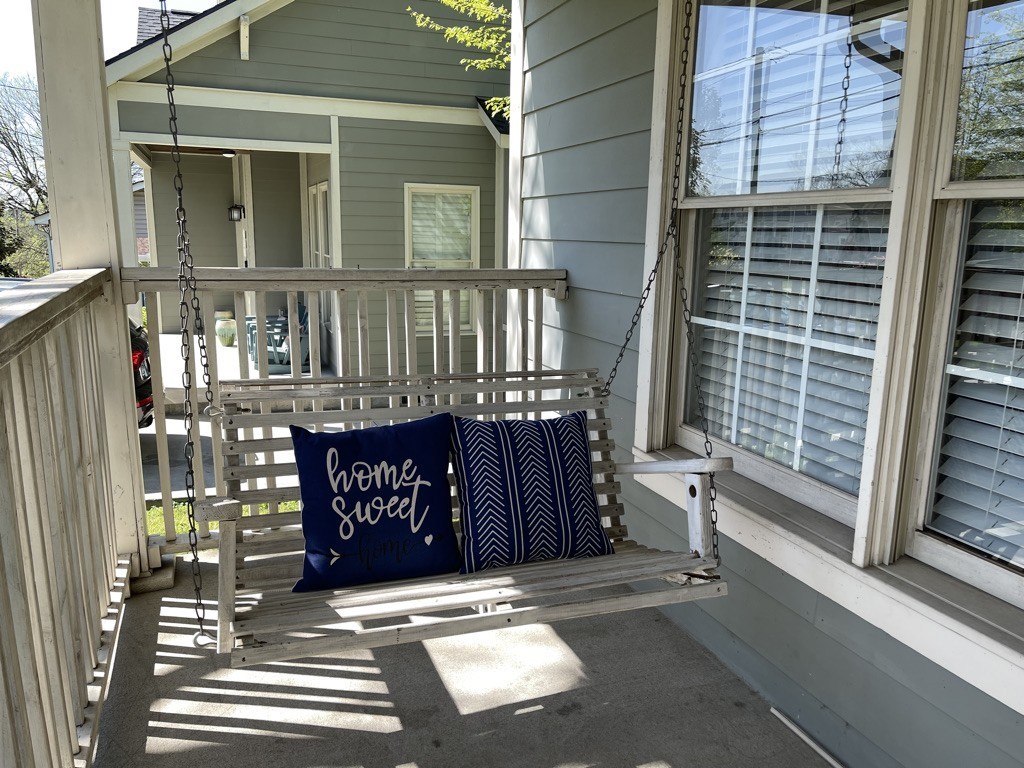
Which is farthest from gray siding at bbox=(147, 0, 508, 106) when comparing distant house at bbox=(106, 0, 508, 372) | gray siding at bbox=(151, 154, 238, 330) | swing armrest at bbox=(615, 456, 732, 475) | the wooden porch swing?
swing armrest at bbox=(615, 456, 732, 475)

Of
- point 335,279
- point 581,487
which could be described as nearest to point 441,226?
point 335,279

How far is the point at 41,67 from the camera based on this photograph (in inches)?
98.1

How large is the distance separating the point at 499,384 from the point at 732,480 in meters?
0.86

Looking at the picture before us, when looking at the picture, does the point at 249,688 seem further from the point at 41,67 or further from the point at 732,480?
the point at 41,67

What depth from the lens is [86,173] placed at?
2.60m

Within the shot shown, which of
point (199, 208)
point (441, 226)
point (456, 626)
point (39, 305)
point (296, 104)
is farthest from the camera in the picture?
point (199, 208)

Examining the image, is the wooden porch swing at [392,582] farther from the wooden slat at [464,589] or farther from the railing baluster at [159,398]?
the railing baluster at [159,398]

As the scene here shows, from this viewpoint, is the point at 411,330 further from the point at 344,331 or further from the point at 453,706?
the point at 453,706

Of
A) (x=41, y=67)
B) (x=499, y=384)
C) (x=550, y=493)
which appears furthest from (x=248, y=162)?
(x=550, y=493)

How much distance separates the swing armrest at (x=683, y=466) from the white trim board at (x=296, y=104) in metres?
5.78

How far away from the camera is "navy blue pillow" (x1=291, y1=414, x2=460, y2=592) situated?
6.67 ft

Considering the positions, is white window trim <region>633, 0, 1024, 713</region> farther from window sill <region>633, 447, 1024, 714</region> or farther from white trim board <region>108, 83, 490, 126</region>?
white trim board <region>108, 83, 490, 126</region>

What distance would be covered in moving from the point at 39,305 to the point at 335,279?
4.93 ft

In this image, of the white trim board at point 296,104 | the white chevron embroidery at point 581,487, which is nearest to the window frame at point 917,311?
the white chevron embroidery at point 581,487
